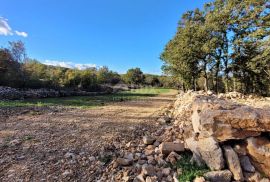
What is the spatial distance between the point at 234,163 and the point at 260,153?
2.01 ft

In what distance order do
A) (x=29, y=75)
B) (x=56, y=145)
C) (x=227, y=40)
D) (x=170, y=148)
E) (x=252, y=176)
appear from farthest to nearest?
(x=29, y=75) < (x=227, y=40) < (x=56, y=145) < (x=170, y=148) < (x=252, y=176)

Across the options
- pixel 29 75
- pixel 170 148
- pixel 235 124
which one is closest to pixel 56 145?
pixel 170 148

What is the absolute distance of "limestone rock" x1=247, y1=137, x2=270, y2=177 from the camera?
3.68 meters

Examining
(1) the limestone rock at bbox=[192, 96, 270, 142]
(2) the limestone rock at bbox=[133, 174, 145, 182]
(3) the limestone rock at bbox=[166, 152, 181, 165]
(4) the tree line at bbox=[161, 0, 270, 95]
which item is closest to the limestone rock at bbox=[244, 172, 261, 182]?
(1) the limestone rock at bbox=[192, 96, 270, 142]

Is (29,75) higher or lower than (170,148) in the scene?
higher

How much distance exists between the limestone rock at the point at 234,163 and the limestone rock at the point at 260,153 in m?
0.40

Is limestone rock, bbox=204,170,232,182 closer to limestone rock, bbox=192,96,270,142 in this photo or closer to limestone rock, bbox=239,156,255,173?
limestone rock, bbox=239,156,255,173

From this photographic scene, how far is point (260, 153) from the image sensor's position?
3734mm

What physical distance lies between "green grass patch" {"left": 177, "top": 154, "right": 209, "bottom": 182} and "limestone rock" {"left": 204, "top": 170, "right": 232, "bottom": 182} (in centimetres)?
13

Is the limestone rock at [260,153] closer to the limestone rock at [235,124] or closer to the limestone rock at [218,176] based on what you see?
the limestone rock at [235,124]

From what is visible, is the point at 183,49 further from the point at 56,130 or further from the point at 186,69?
the point at 56,130

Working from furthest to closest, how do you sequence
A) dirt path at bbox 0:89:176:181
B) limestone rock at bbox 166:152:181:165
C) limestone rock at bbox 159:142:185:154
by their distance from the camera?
limestone rock at bbox 159:142:185:154
limestone rock at bbox 166:152:181:165
dirt path at bbox 0:89:176:181

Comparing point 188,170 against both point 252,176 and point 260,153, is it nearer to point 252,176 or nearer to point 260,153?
point 252,176

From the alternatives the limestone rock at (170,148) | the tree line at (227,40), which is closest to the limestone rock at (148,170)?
the limestone rock at (170,148)
